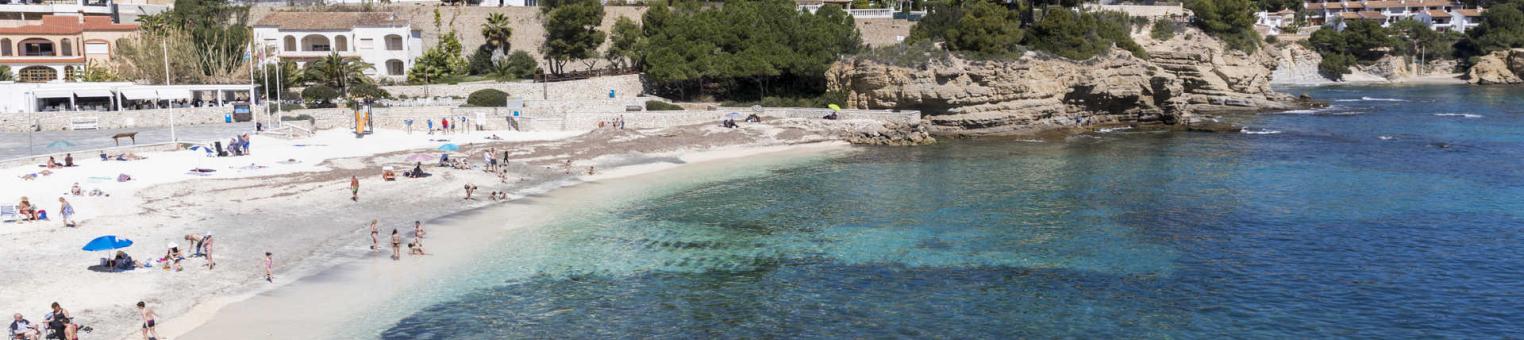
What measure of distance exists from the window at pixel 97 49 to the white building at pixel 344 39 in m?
9.26

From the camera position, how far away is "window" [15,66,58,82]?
6881 cm

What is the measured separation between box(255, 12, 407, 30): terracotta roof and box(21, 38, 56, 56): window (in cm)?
1268

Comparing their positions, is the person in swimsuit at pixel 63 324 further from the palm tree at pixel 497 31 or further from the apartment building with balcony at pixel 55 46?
the palm tree at pixel 497 31

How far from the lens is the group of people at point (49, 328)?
20.6 meters

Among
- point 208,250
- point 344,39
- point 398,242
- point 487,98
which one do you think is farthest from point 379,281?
point 344,39

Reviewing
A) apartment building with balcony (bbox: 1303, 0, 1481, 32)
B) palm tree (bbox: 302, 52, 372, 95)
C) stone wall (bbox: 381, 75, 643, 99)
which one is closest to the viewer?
palm tree (bbox: 302, 52, 372, 95)

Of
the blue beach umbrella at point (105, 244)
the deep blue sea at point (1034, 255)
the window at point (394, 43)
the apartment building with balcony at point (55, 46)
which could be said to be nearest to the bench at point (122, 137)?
the deep blue sea at point (1034, 255)

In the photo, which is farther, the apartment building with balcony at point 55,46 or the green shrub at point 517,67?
the green shrub at point 517,67

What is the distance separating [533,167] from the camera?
45750 mm

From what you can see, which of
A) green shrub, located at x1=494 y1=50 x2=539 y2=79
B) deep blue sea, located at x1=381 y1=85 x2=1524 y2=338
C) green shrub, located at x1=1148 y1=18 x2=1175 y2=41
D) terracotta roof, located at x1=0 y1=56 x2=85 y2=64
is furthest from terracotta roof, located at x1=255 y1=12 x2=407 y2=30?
green shrub, located at x1=1148 y1=18 x2=1175 y2=41

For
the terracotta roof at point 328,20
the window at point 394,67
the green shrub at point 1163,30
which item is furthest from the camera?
the green shrub at point 1163,30

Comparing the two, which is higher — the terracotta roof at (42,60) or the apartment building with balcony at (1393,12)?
the apartment building with balcony at (1393,12)

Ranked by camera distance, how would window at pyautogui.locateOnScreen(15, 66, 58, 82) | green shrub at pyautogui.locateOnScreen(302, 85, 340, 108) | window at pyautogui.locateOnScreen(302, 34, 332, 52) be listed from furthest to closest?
1. window at pyautogui.locateOnScreen(302, 34, 332, 52)
2. window at pyautogui.locateOnScreen(15, 66, 58, 82)
3. green shrub at pyautogui.locateOnScreen(302, 85, 340, 108)

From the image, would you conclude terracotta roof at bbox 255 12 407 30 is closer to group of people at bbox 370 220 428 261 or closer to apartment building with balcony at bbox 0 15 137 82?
apartment building with balcony at bbox 0 15 137 82
